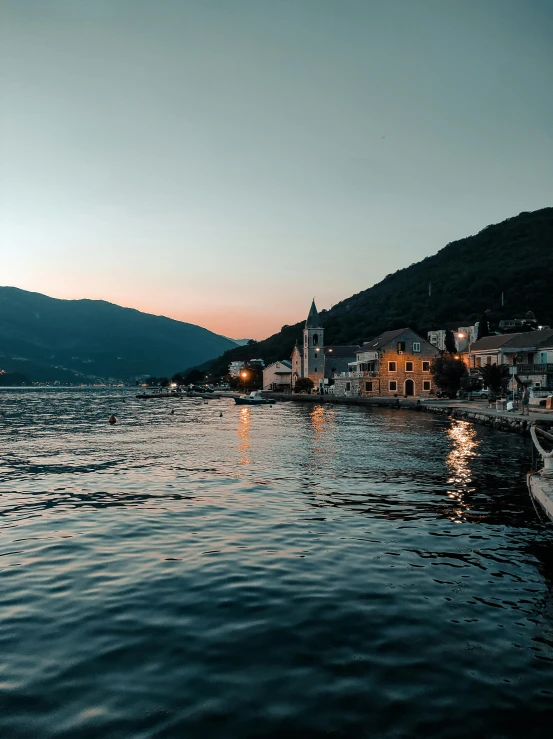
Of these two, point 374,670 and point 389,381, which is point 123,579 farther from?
point 389,381

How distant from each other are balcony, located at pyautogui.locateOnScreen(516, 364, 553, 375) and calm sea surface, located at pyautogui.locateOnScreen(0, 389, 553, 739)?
63271 mm

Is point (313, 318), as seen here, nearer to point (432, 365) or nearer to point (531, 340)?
point (432, 365)

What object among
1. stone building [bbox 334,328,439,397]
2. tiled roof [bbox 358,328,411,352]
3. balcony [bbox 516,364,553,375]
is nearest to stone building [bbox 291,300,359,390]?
tiled roof [bbox 358,328,411,352]

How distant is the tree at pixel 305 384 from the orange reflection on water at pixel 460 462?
84.9 metres

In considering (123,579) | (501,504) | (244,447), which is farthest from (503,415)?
(123,579)

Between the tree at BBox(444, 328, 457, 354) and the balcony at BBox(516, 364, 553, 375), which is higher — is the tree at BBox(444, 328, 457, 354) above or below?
above

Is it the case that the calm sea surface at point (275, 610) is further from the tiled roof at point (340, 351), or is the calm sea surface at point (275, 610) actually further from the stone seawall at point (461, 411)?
the tiled roof at point (340, 351)

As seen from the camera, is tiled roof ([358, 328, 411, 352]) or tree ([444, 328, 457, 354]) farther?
tree ([444, 328, 457, 354])

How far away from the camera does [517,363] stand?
88.2 metres

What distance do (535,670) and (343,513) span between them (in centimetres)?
1075

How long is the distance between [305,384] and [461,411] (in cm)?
7531

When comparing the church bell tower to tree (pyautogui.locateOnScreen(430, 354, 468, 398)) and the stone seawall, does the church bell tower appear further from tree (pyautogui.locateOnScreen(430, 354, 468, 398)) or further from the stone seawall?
tree (pyautogui.locateOnScreen(430, 354, 468, 398))

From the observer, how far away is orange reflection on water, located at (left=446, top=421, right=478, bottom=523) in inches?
827

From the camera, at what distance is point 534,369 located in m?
83.8
